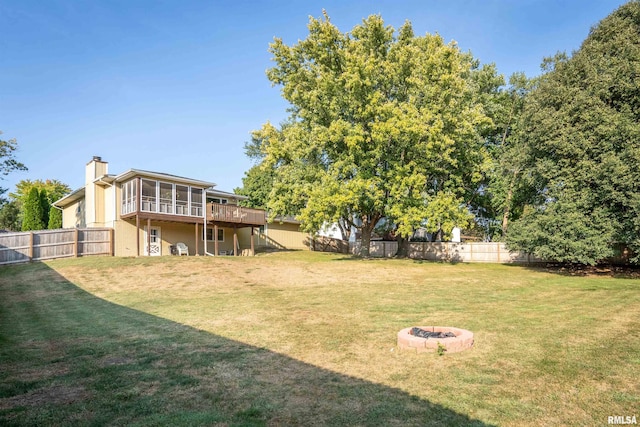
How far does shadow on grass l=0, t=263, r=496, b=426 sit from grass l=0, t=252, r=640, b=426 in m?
0.02

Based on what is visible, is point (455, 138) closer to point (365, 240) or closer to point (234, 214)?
point (365, 240)

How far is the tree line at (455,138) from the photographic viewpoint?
18797 millimetres

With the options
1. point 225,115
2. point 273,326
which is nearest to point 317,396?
point 273,326

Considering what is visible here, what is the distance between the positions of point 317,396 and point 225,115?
22.1 m

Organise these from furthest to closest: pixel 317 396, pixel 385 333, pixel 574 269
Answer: pixel 574 269 < pixel 385 333 < pixel 317 396

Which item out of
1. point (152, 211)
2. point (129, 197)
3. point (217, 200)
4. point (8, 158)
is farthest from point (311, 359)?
point (8, 158)

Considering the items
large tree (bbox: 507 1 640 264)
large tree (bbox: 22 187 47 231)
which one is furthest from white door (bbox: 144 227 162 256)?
large tree (bbox: 507 1 640 264)

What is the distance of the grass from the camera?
14.1ft

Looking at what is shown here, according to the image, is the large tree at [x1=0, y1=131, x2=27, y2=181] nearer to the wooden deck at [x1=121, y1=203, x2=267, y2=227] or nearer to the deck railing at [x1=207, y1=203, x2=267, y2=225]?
the wooden deck at [x1=121, y1=203, x2=267, y2=227]

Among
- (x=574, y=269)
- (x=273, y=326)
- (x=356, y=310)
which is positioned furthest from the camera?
(x=574, y=269)

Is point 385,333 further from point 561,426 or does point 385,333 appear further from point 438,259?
point 438,259

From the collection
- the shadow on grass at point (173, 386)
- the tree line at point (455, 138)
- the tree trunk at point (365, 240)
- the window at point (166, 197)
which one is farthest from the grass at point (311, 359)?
the tree trunk at point (365, 240)

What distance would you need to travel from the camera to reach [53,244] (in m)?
21.3

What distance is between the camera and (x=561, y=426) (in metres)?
3.91
